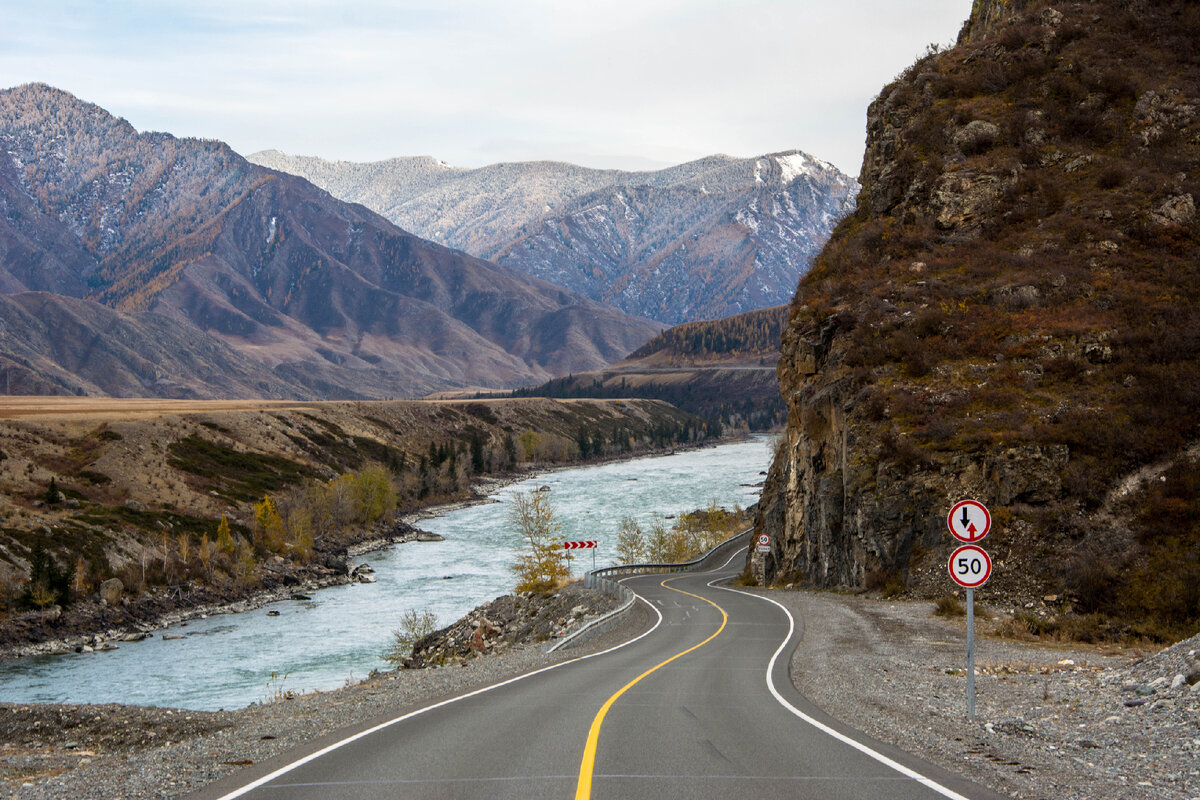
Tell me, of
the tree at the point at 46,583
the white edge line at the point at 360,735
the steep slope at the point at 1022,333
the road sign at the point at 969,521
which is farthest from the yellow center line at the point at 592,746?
the tree at the point at 46,583

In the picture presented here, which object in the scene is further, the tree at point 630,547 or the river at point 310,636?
the tree at point 630,547

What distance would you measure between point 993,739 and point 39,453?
8982cm

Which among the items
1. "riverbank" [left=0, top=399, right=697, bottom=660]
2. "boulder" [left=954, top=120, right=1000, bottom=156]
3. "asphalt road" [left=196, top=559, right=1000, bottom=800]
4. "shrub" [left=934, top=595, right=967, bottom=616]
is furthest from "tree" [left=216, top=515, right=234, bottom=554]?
"boulder" [left=954, top=120, right=1000, bottom=156]

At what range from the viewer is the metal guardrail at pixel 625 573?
29859mm

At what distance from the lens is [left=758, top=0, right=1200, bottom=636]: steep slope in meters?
26.1

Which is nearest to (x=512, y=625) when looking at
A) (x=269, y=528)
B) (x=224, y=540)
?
(x=224, y=540)

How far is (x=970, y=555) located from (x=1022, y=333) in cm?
2630

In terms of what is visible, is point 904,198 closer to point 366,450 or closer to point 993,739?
point 993,739

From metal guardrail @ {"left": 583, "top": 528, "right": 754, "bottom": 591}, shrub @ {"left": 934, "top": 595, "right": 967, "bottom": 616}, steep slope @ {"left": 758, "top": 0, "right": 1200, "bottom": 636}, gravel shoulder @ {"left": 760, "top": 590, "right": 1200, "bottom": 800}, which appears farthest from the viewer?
metal guardrail @ {"left": 583, "top": 528, "right": 754, "bottom": 591}

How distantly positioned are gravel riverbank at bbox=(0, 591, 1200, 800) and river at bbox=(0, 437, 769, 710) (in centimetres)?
1854

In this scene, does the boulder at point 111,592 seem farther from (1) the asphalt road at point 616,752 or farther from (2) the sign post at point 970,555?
(2) the sign post at point 970,555

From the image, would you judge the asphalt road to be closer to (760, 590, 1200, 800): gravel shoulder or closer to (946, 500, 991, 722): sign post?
(760, 590, 1200, 800): gravel shoulder

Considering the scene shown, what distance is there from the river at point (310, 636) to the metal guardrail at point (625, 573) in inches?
341

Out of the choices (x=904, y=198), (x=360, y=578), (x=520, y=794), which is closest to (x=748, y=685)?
(x=520, y=794)
